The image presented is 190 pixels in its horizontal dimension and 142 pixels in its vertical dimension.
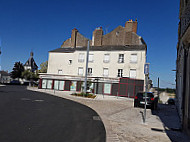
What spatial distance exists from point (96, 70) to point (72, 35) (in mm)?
10353

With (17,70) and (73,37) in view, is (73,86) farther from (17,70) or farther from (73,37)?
(17,70)

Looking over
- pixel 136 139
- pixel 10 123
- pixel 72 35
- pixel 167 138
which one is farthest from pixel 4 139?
pixel 72 35

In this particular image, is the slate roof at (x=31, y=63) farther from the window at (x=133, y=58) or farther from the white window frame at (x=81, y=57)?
the window at (x=133, y=58)

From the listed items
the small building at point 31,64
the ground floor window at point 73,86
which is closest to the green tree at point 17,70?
the small building at point 31,64

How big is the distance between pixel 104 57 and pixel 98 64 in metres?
1.58

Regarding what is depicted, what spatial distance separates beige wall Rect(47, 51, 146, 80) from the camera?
976 inches

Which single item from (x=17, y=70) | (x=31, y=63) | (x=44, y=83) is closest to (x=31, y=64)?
(x=31, y=63)

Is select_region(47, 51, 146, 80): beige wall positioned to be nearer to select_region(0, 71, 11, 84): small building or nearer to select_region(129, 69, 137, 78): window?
select_region(129, 69, 137, 78): window

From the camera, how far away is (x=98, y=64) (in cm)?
2756

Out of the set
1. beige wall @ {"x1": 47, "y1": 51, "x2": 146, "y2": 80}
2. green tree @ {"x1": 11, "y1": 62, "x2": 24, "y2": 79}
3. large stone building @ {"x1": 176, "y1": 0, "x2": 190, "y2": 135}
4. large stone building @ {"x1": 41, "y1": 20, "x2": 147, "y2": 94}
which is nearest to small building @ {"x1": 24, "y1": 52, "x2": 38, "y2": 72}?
green tree @ {"x1": 11, "y1": 62, "x2": 24, "y2": 79}

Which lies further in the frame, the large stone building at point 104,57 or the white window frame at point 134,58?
the large stone building at point 104,57

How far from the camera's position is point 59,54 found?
3105 centimetres

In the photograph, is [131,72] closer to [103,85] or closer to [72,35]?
[103,85]

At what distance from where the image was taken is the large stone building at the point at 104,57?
83.1 ft
